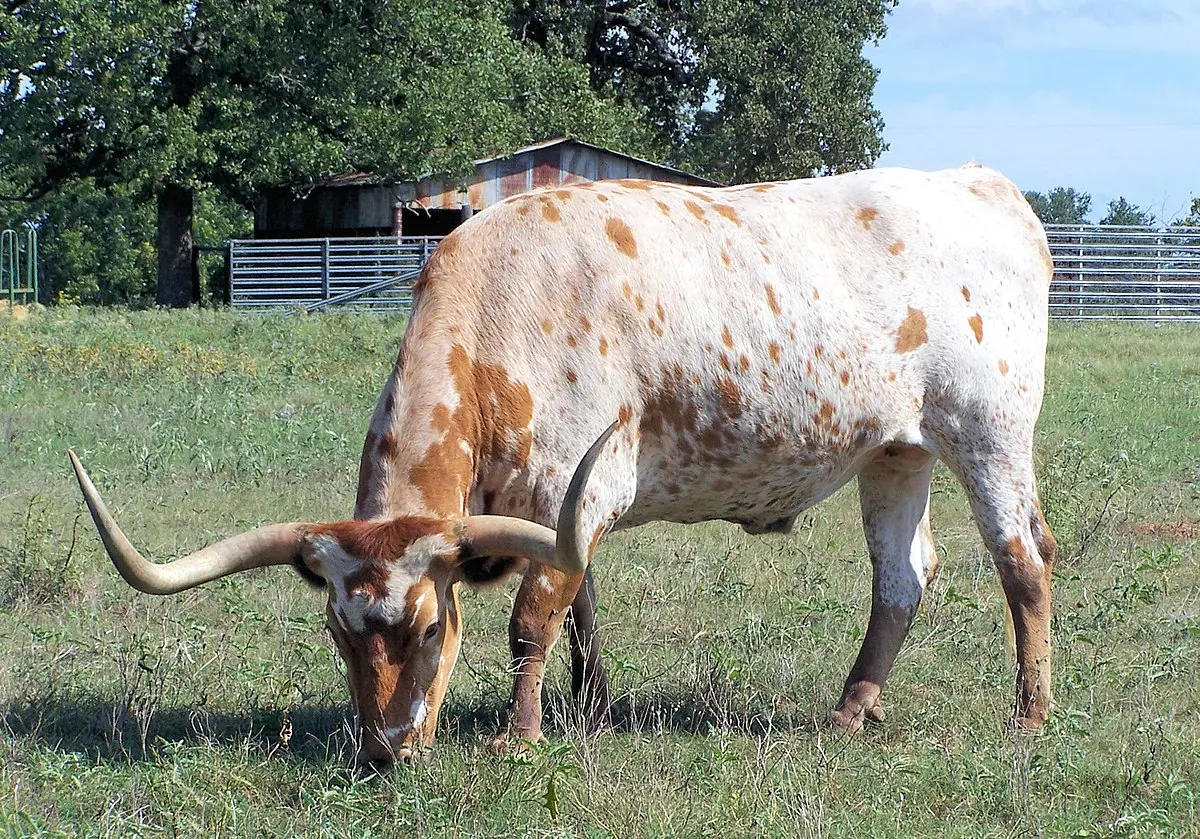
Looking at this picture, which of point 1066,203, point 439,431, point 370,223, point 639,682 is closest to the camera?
point 439,431

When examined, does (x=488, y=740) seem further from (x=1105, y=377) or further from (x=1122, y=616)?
(x=1105, y=377)

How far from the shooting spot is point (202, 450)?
36.5 ft

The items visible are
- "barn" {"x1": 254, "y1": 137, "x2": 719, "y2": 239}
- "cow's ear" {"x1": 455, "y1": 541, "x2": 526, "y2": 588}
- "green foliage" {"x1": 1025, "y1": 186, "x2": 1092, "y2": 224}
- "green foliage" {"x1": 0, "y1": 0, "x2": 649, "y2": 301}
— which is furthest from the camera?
"green foliage" {"x1": 1025, "y1": 186, "x2": 1092, "y2": 224}

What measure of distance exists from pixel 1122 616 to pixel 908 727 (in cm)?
174

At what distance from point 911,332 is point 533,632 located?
2084 mm

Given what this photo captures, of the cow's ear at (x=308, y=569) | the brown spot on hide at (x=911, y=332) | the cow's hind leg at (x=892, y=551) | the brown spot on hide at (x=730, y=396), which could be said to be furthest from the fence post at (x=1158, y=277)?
the cow's ear at (x=308, y=569)

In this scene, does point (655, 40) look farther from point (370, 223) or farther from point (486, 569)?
point (486, 569)

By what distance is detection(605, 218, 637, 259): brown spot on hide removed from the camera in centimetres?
575

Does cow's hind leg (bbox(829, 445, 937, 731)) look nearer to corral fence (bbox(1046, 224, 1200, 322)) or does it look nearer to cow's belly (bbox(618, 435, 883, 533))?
cow's belly (bbox(618, 435, 883, 533))

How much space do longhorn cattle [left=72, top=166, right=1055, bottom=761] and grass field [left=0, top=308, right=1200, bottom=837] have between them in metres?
0.34

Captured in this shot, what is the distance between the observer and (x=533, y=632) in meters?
5.45

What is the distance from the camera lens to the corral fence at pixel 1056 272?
2744 cm

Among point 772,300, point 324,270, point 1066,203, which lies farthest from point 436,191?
point 1066,203

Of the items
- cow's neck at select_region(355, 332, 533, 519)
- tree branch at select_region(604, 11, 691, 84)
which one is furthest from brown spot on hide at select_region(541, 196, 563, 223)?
tree branch at select_region(604, 11, 691, 84)
